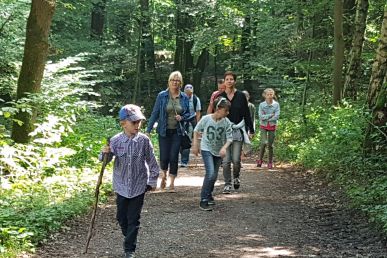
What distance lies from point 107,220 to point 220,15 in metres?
20.2

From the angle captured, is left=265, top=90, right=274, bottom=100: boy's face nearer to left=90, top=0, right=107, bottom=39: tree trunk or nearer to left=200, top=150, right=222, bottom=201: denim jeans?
left=200, top=150, right=222, bottom=201: denim jeans

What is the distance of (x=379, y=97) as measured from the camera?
340 inches

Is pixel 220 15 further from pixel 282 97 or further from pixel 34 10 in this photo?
pixel 34 10

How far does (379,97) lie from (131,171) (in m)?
4.91

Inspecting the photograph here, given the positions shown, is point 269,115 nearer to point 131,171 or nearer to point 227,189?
point 227,189

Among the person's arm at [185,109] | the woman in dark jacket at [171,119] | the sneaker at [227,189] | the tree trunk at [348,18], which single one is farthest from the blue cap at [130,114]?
the tree trunk at [348,18]

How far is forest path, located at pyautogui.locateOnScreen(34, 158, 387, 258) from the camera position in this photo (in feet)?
20.2

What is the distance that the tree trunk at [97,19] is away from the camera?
27.0m

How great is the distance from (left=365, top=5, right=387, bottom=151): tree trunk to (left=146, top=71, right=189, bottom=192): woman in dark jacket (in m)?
3.32

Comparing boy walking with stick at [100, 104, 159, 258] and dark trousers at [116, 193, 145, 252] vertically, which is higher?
boy walking with stick at [100, 104, 159, 258]

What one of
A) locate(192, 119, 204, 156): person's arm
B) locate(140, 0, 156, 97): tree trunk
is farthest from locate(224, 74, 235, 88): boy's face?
locate(140, 0, 156, 97): tree trunk

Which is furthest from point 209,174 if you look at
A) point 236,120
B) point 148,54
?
point 148,54

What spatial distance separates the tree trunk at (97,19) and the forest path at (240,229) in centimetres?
1895

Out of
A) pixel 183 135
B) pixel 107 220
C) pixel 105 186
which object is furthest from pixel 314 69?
pixel 107 220
